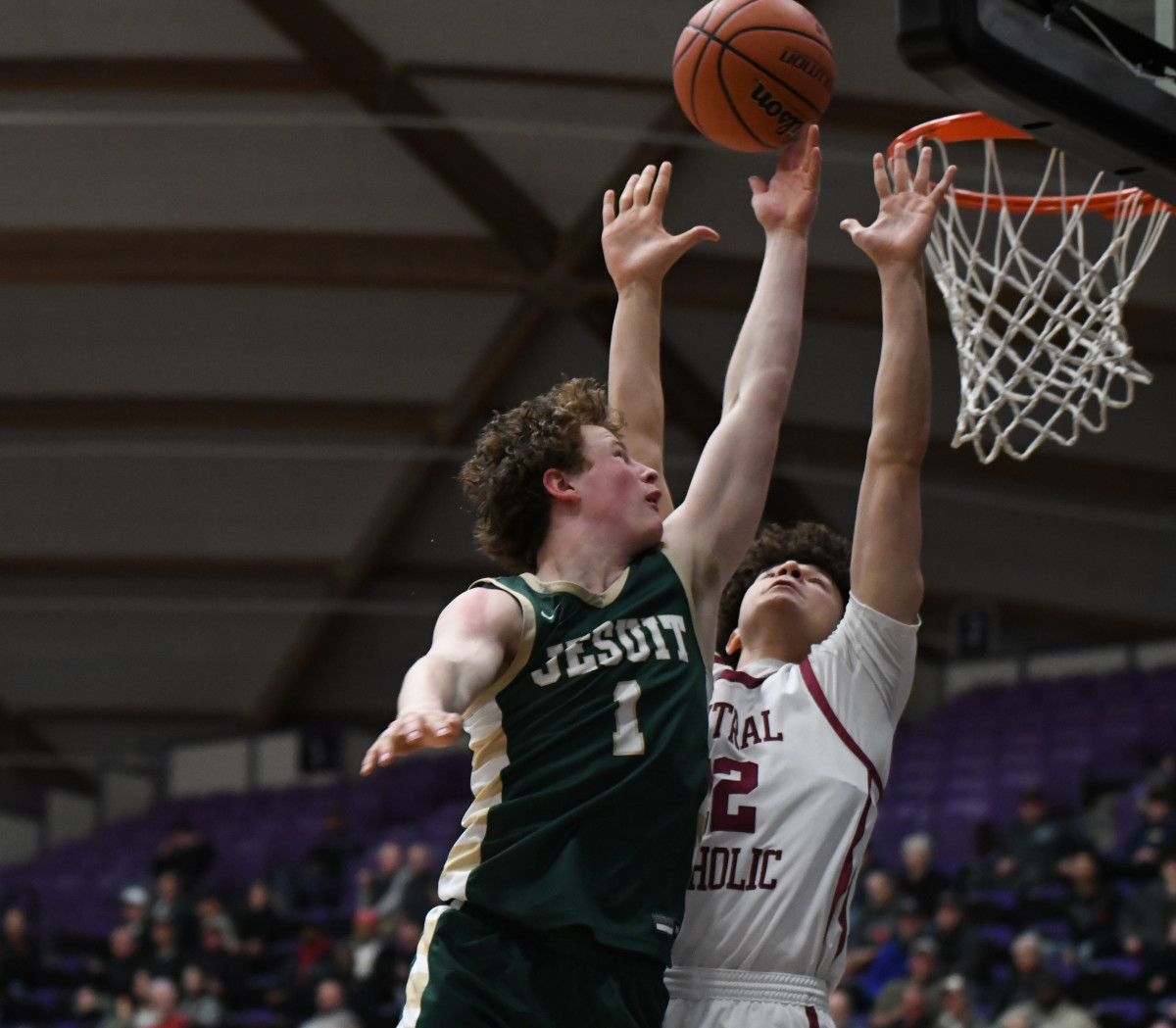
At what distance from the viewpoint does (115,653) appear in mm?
21031

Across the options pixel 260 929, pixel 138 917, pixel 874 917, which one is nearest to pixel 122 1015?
pixel 260 929

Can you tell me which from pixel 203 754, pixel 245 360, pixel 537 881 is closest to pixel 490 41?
pixel 245 360

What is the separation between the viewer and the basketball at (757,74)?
4.12 meters

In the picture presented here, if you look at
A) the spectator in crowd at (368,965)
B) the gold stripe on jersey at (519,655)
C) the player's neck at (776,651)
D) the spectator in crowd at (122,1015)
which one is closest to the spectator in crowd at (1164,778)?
the spectator in crowd at (368,965)

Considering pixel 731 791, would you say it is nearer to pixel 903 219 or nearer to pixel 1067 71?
pixel 903 219

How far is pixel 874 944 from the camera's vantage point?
11305mm

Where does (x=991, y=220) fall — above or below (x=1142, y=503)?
below

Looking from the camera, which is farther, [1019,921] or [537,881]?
[1019,921]

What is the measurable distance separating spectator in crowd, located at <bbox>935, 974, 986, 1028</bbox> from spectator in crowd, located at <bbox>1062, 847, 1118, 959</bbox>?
0.91 m

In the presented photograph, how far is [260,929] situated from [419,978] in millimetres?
11850

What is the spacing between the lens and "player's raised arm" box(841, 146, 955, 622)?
3.76 m

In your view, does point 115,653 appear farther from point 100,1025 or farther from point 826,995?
point 826,995

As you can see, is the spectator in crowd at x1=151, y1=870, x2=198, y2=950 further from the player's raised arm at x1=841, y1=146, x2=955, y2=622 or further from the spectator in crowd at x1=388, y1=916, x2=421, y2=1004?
the player's raised arm at x1=841, y1=146, x2=955, y2=622

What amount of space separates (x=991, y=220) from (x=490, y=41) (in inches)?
247
